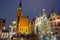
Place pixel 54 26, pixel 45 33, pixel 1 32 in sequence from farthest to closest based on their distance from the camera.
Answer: pixel 1 32 → pixel 54 26 → pixel 45 33

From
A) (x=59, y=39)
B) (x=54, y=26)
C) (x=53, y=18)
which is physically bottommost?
(x=59, y=39)

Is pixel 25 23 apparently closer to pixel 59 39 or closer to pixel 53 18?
pixel 53 18

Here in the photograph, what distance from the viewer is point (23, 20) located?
213 ft

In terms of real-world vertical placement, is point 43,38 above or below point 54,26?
below

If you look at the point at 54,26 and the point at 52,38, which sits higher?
the point at 54,26

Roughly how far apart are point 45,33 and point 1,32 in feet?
92.1

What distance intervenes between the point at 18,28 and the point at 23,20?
528cm

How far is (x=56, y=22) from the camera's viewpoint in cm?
4644

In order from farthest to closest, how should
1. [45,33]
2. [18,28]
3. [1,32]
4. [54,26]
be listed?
[18,28] < [1,32] < [54,26] < [45,33]

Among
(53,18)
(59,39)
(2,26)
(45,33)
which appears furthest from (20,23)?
(59,39)

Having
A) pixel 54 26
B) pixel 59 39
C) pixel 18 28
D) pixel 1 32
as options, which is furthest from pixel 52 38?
pixel 18 28

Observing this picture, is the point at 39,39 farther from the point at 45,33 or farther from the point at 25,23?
the point at 25,23

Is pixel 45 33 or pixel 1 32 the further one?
pixel 1 32

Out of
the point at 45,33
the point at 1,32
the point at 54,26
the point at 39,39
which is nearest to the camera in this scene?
the point at 39,39
